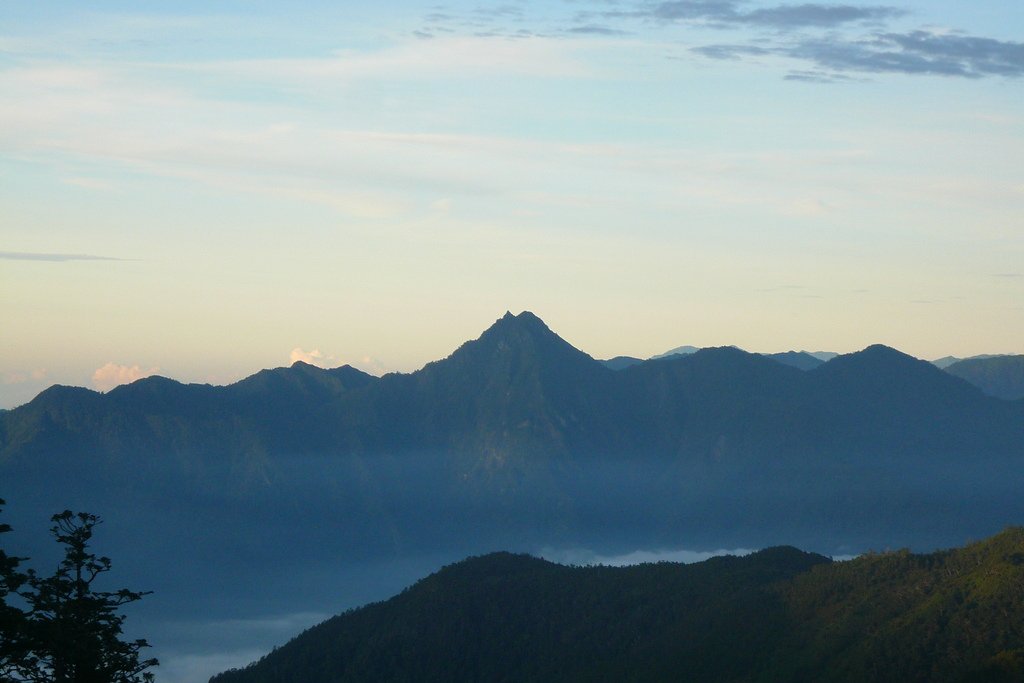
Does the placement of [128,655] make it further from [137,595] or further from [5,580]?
[5,580]

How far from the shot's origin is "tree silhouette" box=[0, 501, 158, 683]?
247 feet

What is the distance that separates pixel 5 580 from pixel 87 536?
6619 mm

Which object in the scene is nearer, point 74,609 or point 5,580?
point 5,580

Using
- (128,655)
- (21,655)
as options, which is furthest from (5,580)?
(128,655)

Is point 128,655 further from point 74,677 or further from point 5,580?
point 5,580

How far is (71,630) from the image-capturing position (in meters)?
77.0

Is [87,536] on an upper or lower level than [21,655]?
upper

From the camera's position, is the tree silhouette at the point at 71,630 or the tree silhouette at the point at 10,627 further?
the tree silhouette at the point at 71,630

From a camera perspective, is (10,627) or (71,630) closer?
(10,627)

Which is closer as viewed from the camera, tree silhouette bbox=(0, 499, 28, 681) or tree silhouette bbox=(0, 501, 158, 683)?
tree silhouette bbox=(0, 499, 28, 681)

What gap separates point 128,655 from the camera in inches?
3219

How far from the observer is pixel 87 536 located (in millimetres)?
80250

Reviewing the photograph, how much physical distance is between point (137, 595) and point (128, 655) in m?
5.04

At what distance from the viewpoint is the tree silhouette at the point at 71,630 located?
247 feet
